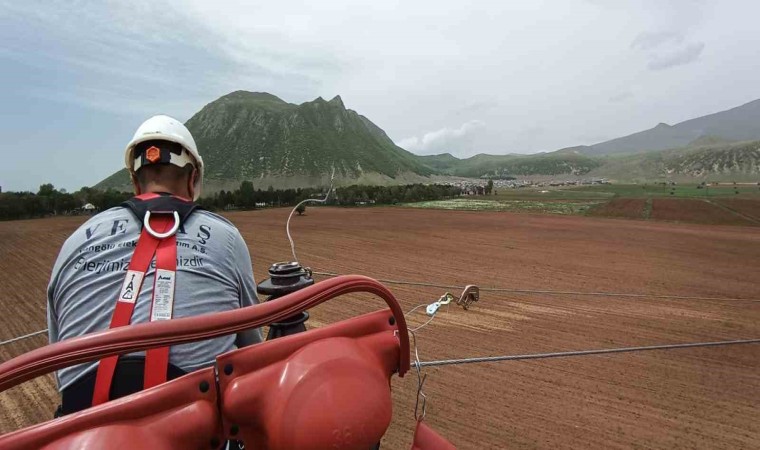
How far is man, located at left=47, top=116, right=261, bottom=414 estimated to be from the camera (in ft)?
4.66

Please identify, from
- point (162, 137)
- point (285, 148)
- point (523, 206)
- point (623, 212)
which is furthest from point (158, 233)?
point (285, 148)

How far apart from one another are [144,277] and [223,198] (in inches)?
1904

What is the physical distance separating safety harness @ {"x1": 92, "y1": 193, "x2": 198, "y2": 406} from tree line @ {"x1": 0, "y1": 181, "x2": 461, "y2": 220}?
27.1 m

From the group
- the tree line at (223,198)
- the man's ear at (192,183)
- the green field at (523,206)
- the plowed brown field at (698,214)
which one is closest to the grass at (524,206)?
the green field at (523,206)

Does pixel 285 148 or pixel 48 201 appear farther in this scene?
pixel 285 148

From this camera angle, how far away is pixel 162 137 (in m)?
1.83

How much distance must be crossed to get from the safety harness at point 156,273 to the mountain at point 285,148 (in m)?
127

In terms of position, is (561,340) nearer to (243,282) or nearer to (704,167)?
(243,282)

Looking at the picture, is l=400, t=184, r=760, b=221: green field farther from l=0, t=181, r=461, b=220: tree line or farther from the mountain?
the mountain

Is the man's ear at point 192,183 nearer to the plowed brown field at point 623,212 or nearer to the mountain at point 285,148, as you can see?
the plowed brown field at point 623,212

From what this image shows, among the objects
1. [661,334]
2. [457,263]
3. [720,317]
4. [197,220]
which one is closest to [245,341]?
[197,220]

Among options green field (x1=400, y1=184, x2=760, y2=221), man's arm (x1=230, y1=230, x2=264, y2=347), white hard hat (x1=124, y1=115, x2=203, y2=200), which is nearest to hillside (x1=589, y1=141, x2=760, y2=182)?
green field (x1=400, y1=184, x2=760, y2=221)

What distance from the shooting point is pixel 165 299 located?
1.48 metres

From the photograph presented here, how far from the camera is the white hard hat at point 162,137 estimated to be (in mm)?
1841
